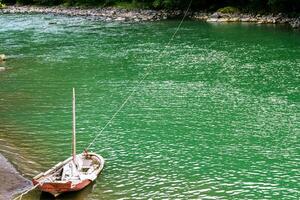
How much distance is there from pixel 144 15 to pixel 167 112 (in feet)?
193

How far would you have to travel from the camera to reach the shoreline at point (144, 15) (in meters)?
74.0

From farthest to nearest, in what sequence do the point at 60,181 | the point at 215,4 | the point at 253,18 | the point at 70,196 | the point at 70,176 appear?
the point at 215,4, the point at 253,18, the point at 70,176, the point at 70,196, the point at 60,181

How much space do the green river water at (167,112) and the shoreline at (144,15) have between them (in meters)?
8.32

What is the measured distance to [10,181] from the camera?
24219 millimetres

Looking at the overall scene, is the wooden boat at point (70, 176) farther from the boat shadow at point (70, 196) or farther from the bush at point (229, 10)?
the bush at point (229, 10)

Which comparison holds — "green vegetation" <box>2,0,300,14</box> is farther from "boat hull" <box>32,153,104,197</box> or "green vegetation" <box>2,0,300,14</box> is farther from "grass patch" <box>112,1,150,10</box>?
"boat hull" <box>32,153,104,197</box>

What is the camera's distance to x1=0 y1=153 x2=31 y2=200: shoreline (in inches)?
908

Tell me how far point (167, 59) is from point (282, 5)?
3037 centimetres

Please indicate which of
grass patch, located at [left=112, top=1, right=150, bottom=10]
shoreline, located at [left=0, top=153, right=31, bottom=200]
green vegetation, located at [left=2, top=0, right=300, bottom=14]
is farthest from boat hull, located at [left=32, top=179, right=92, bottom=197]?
grass patch, located at [left=112, top=1, right=150, bottom=10]

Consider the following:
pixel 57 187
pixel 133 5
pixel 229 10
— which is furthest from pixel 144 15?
pixel 57 187

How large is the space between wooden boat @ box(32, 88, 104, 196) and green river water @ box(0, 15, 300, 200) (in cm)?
59

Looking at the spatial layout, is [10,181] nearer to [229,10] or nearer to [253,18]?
[253,18]

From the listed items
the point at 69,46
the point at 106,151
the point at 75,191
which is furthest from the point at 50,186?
the point at 69,46

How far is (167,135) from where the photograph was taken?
101 ft
